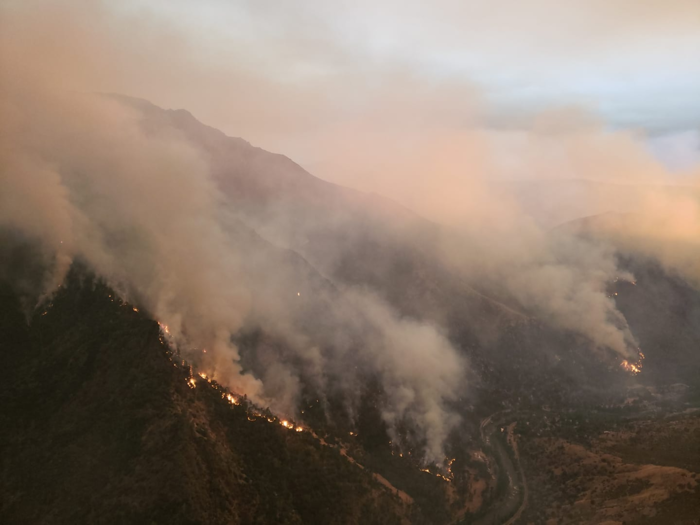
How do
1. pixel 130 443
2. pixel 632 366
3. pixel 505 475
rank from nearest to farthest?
pixel 130 443, pixel 505 475, pixel 632 366

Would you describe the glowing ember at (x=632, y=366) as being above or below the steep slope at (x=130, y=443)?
above

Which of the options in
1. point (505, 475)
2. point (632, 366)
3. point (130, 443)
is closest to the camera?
point (130, 443)

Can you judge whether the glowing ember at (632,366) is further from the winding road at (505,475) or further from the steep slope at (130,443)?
the steep slope at (130,443)

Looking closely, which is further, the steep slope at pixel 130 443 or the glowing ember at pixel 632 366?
the glowing ember at pixel 632 366

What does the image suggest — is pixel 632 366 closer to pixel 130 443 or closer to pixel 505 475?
pixel 505 475

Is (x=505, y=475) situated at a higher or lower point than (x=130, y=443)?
higher

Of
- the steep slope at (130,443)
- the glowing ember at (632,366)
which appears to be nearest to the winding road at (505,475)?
the steep slope at (130,443)

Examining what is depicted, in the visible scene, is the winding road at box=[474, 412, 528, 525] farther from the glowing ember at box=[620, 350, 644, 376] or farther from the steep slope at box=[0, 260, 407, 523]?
the glowing ember at box=[620, 350, 644, 376]

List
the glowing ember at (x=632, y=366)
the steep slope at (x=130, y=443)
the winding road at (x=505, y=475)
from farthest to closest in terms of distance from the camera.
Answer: the glowing ember at (x=632, y=366) < the winding road at (x=505, y=475) < the steep slope at (x=130, y=443)

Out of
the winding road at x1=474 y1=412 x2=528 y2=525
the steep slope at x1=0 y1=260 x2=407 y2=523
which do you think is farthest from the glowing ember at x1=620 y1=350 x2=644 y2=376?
the steep slope at x1=0 y1=260 x2=407 y2=523

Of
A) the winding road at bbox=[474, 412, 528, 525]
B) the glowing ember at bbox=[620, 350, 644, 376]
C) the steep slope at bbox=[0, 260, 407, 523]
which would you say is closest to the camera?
the steep slope at bbox=[0, 260, 407, 523]

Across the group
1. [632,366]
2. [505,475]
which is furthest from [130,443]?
[632,366]

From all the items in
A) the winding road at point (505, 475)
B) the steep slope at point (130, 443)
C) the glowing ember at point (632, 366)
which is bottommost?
the steep slope at point (130, 443)
